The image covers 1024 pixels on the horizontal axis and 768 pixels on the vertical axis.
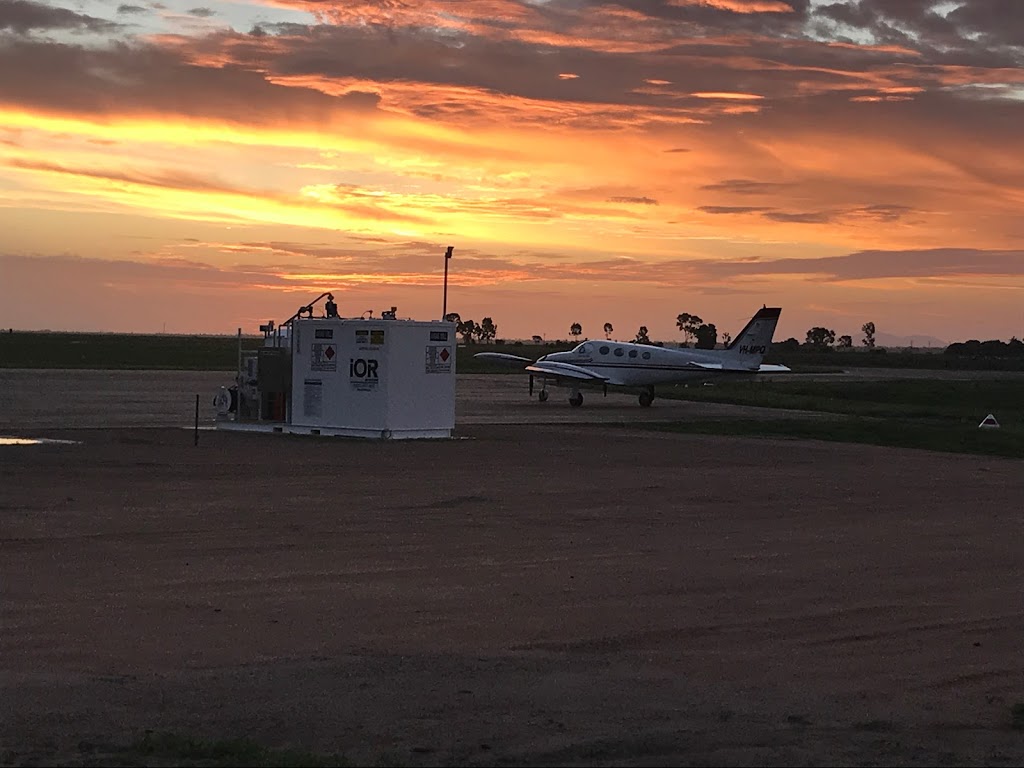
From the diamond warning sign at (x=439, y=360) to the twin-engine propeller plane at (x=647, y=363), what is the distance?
19.7m

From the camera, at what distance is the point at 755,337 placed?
5575 cm

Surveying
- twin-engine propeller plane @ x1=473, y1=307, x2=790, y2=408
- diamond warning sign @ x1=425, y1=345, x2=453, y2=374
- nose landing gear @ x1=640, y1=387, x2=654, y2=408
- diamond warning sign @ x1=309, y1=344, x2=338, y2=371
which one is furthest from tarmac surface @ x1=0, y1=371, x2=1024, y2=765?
twin-engine propeller plane @ x1=473, y1=307, x2=790, y2=408

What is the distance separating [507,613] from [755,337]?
45017 millimetres

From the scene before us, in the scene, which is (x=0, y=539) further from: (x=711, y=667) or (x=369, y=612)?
(x=711, y=667)

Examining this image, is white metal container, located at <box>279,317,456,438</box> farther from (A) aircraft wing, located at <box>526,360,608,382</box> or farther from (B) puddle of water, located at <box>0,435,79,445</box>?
(A) aircraft wing, located at <box>526,360,608,382</box>

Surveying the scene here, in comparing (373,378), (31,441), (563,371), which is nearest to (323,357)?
(373,378)

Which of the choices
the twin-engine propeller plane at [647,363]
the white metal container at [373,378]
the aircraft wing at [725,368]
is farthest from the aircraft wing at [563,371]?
the white metal container at [373,378]

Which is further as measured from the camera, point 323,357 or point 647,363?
point 647,363

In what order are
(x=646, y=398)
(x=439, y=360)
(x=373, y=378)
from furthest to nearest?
(x=646, y=398) < (x=439, y=360) < (x=373, y=378)

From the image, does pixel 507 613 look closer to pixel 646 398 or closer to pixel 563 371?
pixel 563 371

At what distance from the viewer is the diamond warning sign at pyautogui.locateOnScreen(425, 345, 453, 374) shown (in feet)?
107

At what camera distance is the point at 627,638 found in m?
11.0

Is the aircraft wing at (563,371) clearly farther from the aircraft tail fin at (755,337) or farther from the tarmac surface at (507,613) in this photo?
the tarmac surface at (507,613)

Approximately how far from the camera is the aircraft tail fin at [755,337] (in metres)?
55.5
